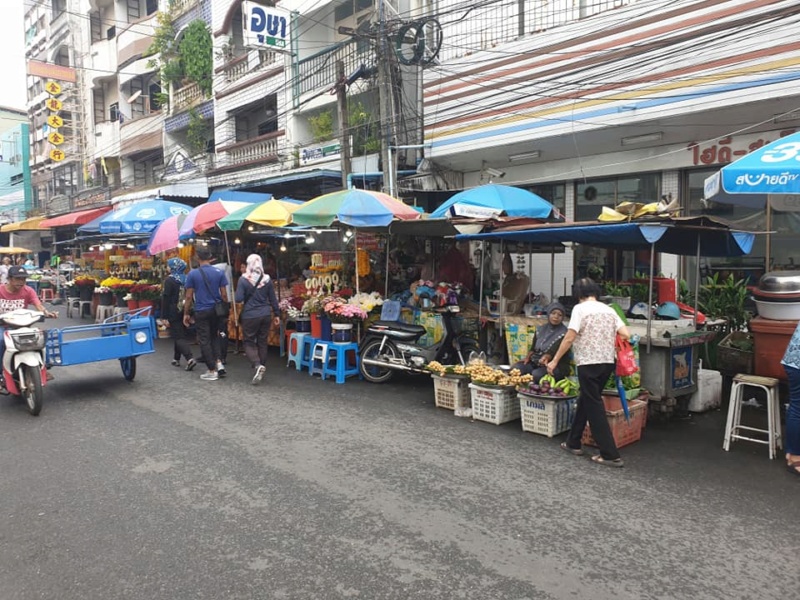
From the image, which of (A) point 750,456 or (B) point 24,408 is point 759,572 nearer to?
(A) point 750,456

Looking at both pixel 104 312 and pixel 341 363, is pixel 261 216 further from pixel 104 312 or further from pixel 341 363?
pixel 104 312

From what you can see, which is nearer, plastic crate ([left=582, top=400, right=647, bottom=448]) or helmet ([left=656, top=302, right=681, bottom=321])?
plastic crate ([left=582, top=400, right=647, bottom=448])

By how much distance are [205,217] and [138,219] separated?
3.10 m

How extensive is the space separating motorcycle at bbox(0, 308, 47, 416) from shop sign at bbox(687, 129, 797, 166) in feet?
35.1

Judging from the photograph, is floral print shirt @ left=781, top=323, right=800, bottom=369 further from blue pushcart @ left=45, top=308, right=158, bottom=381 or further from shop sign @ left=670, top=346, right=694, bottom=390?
blue pushcart @ left=45, top=308, right=158, bottom=381

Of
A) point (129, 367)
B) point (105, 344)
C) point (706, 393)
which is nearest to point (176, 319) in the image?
point (129, 367)

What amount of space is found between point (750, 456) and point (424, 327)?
431 centimetres

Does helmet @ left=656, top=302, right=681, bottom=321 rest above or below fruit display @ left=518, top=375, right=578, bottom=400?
above

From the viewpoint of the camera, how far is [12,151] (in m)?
42.5

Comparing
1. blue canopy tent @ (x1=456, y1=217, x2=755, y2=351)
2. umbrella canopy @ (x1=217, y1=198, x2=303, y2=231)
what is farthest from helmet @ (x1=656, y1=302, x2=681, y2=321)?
umbrella canopy @ (x1=217, y1=198, x2=303, y2=231)

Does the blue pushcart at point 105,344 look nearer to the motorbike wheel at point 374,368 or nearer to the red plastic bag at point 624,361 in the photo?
the motorbike wheel at point 374,368

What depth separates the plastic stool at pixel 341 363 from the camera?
8.37 m

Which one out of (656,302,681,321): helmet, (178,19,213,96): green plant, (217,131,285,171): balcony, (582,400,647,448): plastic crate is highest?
(178,19,213,96): green plant

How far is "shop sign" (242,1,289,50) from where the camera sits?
14008mm
